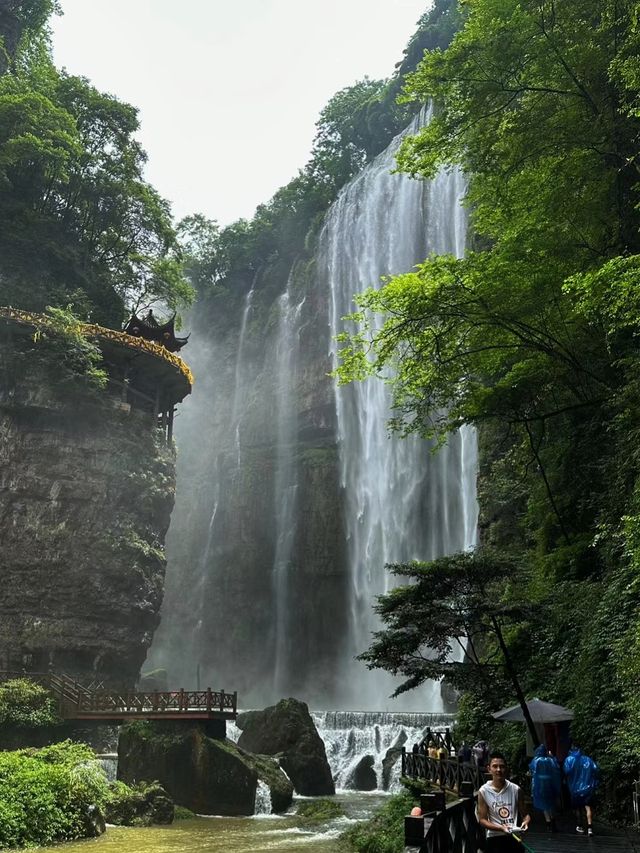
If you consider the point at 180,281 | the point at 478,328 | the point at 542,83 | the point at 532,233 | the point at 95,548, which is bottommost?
the point at 95,548

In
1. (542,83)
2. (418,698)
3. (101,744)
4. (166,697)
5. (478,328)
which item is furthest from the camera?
(418,698)

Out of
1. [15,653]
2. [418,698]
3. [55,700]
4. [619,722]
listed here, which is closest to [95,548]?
[15,653]

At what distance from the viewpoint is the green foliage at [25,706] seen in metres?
23.9

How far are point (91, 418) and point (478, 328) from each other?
A: 2127 cm

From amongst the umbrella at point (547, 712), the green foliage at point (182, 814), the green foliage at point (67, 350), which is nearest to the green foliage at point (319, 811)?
the green foliage at point (182, 814)

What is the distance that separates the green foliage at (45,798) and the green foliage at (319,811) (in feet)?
18.1

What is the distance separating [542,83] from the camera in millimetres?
15469

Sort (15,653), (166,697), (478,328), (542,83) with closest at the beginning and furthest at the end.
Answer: (542,83) < (478,328) < (166,697) < (15,653)

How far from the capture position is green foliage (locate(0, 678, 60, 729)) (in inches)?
940

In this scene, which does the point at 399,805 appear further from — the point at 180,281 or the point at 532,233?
the point at 180,281

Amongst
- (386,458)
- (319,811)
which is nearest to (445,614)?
(319,811)

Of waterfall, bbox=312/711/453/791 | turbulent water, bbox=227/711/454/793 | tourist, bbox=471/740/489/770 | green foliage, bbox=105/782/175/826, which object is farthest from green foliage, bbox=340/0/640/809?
turbulent water, bbox=227/711/454/793

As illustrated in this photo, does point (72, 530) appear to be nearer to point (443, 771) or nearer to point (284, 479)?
point (443, 771)

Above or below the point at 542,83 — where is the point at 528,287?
below
